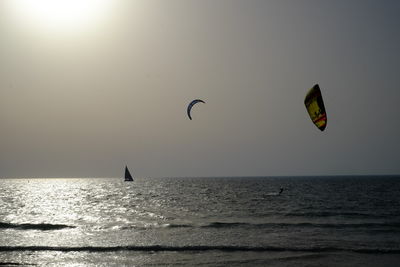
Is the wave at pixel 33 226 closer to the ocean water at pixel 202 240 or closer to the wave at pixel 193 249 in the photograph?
the ocean water at pixel 202 240

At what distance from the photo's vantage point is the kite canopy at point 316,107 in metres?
18.7

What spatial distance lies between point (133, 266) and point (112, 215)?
17.6m

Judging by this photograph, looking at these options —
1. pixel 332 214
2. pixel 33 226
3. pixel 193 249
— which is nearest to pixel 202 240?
pixel 193 249

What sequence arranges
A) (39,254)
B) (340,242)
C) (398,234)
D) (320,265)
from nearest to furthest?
1. (320,265)
2. (39,254)
3. (340,242)
4. (398,234)

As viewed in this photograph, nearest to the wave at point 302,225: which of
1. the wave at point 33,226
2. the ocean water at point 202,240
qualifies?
the ocean water at point 202,240

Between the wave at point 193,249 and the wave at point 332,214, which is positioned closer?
the wave at point 193,249

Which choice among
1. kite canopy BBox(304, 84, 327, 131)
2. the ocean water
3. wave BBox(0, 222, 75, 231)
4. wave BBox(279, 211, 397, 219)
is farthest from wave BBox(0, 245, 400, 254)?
wave BBox(279, 211, 397, 219)

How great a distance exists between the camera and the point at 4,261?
→ 1689 cm

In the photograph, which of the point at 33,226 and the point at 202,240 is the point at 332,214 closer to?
the point at 202,240

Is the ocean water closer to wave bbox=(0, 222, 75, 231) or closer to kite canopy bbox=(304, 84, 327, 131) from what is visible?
wave bbox=(0, 222, 75, 231)

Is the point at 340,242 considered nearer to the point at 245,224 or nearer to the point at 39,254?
the point at 245,224

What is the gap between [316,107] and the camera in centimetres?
1900

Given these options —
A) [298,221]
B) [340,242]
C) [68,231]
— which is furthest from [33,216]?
[340,242]

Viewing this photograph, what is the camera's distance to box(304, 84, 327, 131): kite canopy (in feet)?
61.3
